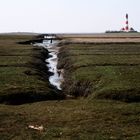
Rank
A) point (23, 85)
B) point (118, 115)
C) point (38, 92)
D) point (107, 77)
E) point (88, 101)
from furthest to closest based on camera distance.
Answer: point (107, 77)
point (23, 85)
point (38, 92)
point (88, 101)
point (118, 115)

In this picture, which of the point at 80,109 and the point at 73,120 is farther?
the point at 80,109

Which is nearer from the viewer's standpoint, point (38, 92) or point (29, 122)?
point (29, 122)

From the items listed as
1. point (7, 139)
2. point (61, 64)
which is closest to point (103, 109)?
point (7, 139)

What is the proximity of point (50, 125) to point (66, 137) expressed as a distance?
2.22m

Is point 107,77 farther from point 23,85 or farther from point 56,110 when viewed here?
point 56,110

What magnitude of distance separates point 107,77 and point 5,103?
33.3ft

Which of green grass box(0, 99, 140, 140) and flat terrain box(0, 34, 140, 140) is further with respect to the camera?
flat terrain box(0, 34, 140, 140)

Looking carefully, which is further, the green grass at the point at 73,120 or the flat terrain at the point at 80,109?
the flat terrain at the point at 80,109

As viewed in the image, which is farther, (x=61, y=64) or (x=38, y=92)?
(x=61, y=64)

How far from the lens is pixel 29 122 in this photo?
21.1 m

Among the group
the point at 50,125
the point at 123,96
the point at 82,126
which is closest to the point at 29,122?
the point at 50,125

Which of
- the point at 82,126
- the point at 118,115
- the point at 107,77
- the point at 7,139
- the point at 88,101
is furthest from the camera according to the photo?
the point at 107,77

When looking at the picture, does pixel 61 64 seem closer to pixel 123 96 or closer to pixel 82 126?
pixel 123 96

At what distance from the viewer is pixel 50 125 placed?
66.6ft
